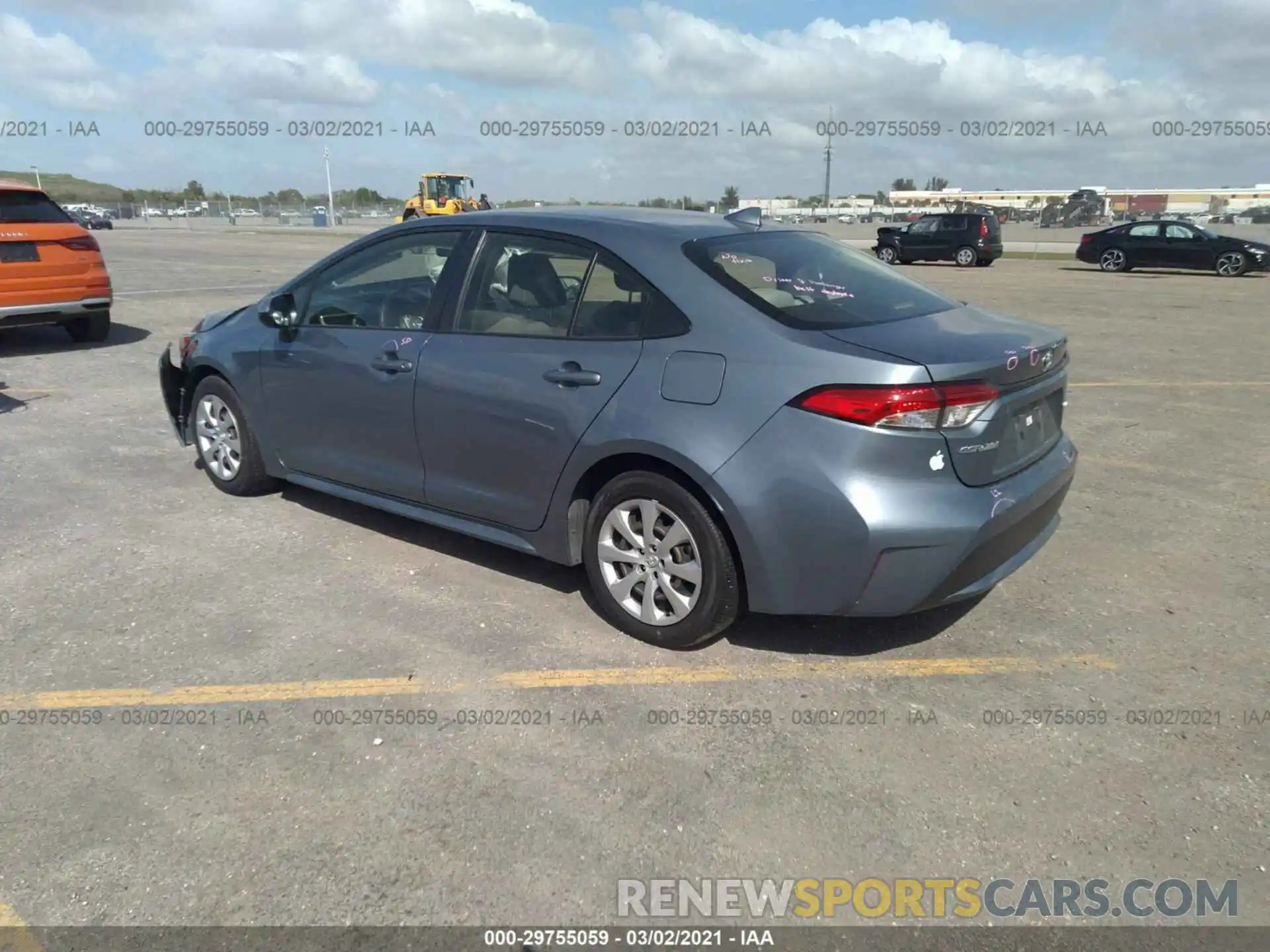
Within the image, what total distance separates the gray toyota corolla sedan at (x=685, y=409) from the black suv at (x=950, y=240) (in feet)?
78.2

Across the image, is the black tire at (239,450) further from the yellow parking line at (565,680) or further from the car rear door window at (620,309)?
the car rear door window at (620,309)

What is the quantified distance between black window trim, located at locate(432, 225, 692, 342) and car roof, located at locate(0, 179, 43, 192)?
25.1ft

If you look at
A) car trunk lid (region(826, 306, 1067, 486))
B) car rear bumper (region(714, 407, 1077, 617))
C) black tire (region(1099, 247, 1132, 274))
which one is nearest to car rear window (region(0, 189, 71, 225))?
car rear bumper (region(714, 407, 1077, 617))

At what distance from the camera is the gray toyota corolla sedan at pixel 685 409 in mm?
3199

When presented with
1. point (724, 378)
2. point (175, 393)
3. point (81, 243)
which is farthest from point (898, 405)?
point (81, 243)

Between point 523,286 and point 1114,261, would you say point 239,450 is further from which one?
point 1114,261

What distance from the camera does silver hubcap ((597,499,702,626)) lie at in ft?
11.6

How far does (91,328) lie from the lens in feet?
35.1

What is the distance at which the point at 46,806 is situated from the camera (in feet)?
9.28

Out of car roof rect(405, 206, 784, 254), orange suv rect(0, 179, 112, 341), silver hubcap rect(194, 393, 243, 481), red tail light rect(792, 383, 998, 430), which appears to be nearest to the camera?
red tail light rect(792, 383, 998, 430)

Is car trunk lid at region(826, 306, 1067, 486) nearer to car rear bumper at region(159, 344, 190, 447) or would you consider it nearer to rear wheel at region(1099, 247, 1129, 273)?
car rear bumper at region(159, 344, 190, 447)

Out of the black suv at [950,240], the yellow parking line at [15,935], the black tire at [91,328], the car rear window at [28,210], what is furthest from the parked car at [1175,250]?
the yellow parking line at [15,935]

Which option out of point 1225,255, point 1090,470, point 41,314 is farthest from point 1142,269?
point 41,314

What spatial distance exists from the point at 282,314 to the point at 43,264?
6.20 meters
